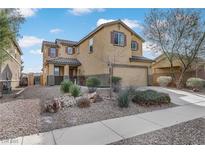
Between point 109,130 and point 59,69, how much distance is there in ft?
52.5

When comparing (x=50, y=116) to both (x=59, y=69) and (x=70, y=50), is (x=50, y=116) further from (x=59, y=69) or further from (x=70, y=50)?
(x=70, y=50)

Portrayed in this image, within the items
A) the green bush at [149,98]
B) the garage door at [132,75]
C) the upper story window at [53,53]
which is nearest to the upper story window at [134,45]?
the garage door at [132,75]

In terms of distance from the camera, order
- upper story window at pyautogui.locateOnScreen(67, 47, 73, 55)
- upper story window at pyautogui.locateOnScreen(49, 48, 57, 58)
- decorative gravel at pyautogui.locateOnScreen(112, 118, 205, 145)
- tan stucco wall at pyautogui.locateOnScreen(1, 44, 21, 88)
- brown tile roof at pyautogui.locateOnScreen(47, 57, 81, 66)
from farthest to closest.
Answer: upper story window at pyautogui.locateOnScreen(49, 48, 57, 58), upper story window at pyautogui.locateOnScreen(67, 47, 73, 55), brown tile roof at pyautogui.locateOnScreen(47, 57, 81, 66), tan stucco wall at pyautogui.locateOnScreen(1, 44, 21, 88), decorative gravel at pyautogui.locateOnScreen(112, 118, 205, 145)

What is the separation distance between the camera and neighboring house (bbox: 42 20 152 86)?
49.7 feet

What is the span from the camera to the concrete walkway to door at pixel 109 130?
4.37m

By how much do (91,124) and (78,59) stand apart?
53.0 feet

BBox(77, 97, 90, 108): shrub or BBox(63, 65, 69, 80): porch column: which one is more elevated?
BBox(63, 65, 69, 80): porch column

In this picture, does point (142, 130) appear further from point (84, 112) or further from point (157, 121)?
point (84, 112)

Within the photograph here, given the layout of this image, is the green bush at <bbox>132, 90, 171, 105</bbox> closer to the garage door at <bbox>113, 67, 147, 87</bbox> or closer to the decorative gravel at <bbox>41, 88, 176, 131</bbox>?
the decorative gravel at <bbox>41, 88, 176, 131</bbox>

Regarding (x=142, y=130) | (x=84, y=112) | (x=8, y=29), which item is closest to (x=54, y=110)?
(x=84, y=112)

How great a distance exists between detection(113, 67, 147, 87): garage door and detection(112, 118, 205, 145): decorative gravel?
10037 millimetres

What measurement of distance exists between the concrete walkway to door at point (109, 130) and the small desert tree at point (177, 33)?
32.8 ft

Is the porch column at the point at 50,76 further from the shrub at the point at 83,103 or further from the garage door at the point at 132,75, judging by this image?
the shrub at the point at 83,103

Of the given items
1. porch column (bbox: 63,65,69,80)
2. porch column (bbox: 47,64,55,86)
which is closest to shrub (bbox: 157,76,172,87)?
porch column (bbox: 63,65,69,80)
